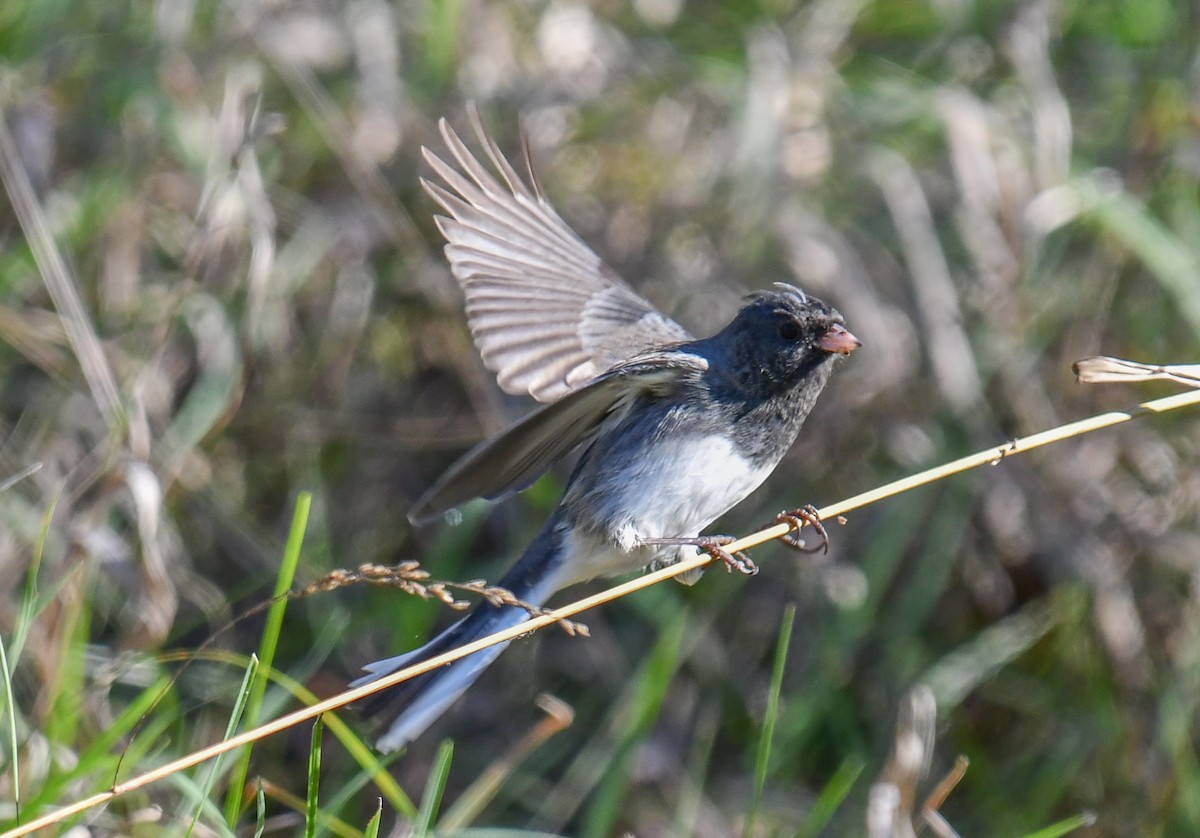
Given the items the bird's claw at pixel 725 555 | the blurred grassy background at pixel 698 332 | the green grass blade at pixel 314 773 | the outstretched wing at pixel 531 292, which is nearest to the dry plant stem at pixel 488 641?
the green grass blade at pixel 314 773

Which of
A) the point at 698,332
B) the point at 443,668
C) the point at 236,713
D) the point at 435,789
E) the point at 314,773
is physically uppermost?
the point at 236,713

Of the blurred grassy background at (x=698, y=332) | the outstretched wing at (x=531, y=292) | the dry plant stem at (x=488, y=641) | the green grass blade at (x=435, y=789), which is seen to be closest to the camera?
the dry plant stem at (x=488, y=641)

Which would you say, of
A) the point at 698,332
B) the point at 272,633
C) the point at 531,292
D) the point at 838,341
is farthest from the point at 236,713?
the point at 698,332

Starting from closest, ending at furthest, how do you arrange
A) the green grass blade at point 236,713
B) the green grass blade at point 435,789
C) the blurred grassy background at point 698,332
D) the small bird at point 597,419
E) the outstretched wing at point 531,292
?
the green grass blade at point 236,713, the green grass blade at point 435,789, the small bird at point 597,419, the outstretched wing at point 531,292, the blurred grassy background at point 698,332

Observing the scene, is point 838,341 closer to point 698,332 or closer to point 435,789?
point 435,789

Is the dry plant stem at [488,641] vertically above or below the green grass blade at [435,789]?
above

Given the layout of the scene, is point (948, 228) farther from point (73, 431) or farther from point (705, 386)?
point (73, 431)

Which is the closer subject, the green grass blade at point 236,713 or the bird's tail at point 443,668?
the green grass blade at point 236,713

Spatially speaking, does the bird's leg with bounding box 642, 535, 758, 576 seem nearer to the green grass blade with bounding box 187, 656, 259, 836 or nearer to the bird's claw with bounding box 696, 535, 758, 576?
the bird's claw with bounding box 696, 535, 758, 576

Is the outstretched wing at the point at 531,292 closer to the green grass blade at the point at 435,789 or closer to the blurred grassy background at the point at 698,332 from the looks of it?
the blurred grassy background at the point at 698,332
